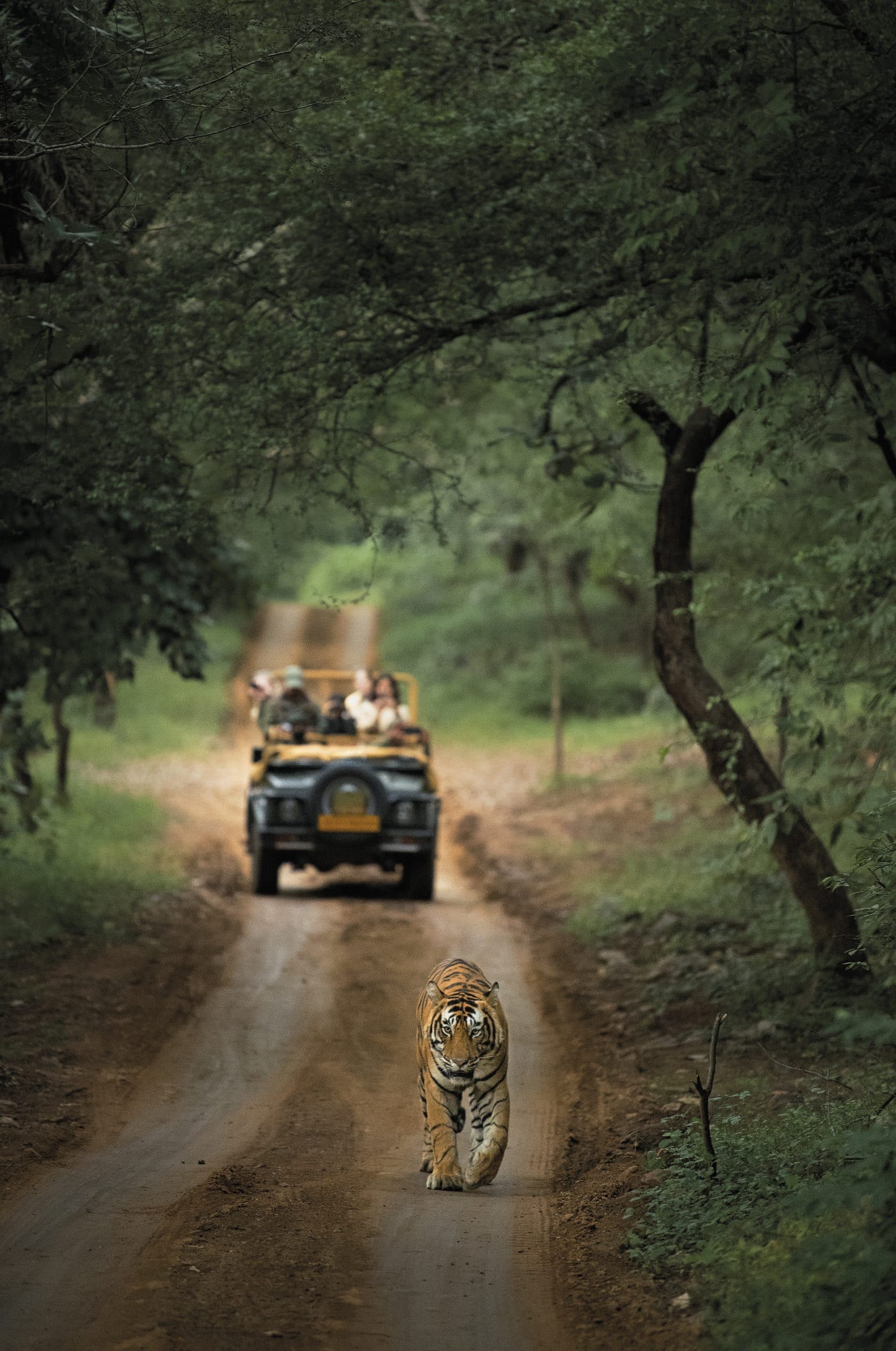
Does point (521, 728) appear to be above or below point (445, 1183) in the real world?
above

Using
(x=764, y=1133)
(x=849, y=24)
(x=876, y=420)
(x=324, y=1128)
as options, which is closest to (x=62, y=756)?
(x=324, y=1128)

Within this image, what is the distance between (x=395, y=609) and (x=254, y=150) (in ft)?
114

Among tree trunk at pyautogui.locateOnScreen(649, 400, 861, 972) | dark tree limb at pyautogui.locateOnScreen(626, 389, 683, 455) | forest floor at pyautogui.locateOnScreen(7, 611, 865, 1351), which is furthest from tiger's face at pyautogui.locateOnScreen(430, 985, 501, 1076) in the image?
dark tree limb at pyautogui.locateOnScreen(626, 389, 683, 455)

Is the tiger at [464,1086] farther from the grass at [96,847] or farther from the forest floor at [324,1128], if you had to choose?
the grass at [96,847]

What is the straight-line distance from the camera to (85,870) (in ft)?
48.8

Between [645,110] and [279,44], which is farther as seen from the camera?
[645,110]

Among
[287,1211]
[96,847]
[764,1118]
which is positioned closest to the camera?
[287,1211]

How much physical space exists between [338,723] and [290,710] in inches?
23.5

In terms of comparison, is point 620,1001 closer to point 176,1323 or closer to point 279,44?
point 176,1323

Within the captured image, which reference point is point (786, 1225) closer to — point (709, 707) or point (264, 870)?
point (709, 707)

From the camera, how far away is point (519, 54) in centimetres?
969

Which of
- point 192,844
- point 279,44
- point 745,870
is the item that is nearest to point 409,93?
point 279,44

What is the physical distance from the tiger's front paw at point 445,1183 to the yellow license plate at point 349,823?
818 centimetres

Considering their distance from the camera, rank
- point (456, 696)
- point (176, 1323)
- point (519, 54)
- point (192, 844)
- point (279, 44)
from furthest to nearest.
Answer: point (456, 696), point (192, 844), point (519, 54), point (279, 44), point (176, 1323)
